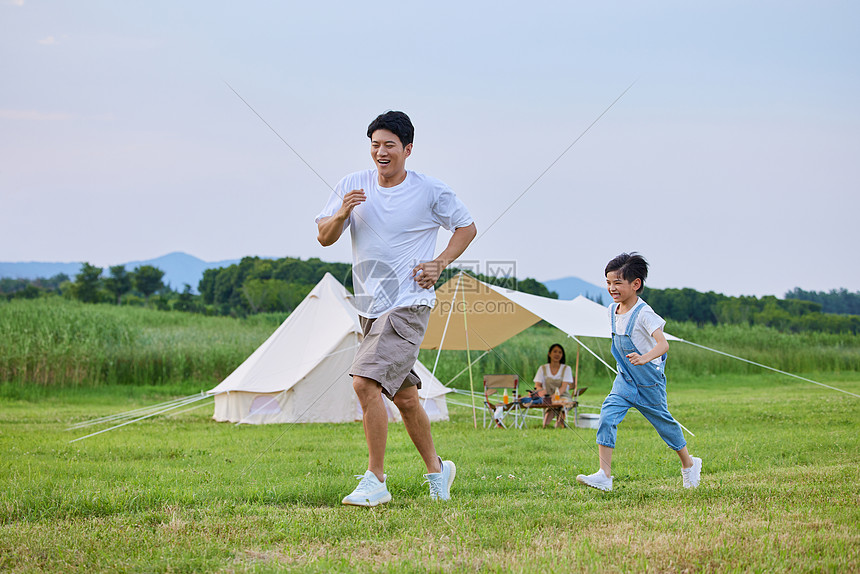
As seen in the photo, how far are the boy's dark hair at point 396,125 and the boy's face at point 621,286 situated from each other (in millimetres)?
1588

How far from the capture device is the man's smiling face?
164 inches

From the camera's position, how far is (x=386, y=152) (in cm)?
417

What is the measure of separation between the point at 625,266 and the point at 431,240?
138 centimetres

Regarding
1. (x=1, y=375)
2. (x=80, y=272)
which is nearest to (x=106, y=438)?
(x=1, y=375)

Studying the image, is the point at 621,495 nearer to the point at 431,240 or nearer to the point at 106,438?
the point at 431,240

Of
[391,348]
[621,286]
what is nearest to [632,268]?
[621,286]

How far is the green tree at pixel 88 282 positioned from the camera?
39.9m

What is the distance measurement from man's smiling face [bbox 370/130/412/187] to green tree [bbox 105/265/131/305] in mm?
39344

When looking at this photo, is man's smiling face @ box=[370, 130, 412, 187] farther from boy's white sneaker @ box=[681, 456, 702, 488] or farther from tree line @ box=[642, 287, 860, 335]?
tree line @ box=[642, 287, 860, 335]

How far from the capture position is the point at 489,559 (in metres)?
2.84

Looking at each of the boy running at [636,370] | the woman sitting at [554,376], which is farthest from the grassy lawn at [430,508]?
the woman sitting at [554,376]

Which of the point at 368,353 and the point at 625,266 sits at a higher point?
the point at 625,266

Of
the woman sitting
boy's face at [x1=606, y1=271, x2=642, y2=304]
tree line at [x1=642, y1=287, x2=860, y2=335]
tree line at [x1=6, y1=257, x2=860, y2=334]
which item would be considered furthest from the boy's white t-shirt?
tree line at [x1=642, y1=287, x2=860, y2=335]

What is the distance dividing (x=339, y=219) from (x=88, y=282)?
131 feet
